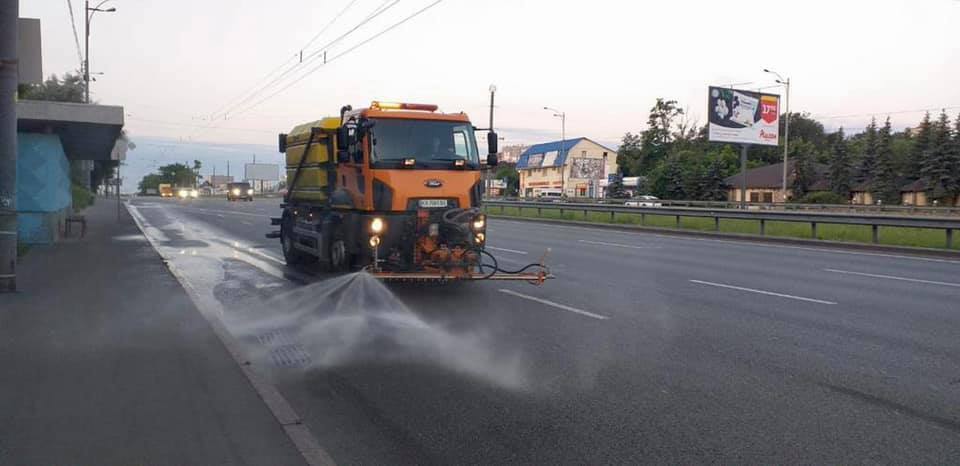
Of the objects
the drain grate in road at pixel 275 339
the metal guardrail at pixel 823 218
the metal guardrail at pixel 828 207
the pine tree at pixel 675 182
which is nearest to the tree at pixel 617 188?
the pine tree at pixel 675 182

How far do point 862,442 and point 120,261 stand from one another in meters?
15.0

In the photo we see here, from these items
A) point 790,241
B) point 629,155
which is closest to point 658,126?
point 629,155

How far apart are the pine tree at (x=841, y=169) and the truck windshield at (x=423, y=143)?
184 feet

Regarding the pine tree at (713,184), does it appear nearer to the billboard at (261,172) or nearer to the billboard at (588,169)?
the billboard at (588,169)

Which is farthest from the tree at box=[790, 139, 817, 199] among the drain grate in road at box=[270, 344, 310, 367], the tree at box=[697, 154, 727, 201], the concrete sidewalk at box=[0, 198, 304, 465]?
the drain grate in road at box=[270, 344, 310, 367]

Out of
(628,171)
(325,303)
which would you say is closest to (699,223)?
(325,303)

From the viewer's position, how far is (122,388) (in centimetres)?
661

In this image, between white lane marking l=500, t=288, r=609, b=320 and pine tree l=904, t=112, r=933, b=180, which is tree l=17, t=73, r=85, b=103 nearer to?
white lane marking l=500, t=288, r=609, b=320

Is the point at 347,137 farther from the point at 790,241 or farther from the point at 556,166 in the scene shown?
the point at 556,166

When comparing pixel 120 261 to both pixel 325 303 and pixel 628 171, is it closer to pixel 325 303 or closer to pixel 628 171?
pixel 325 303

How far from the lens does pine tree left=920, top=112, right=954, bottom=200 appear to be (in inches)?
2044

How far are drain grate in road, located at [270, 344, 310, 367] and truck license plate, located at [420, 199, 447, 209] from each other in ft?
13.7

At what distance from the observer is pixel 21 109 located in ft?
55.8

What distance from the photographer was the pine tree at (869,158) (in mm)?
60062
